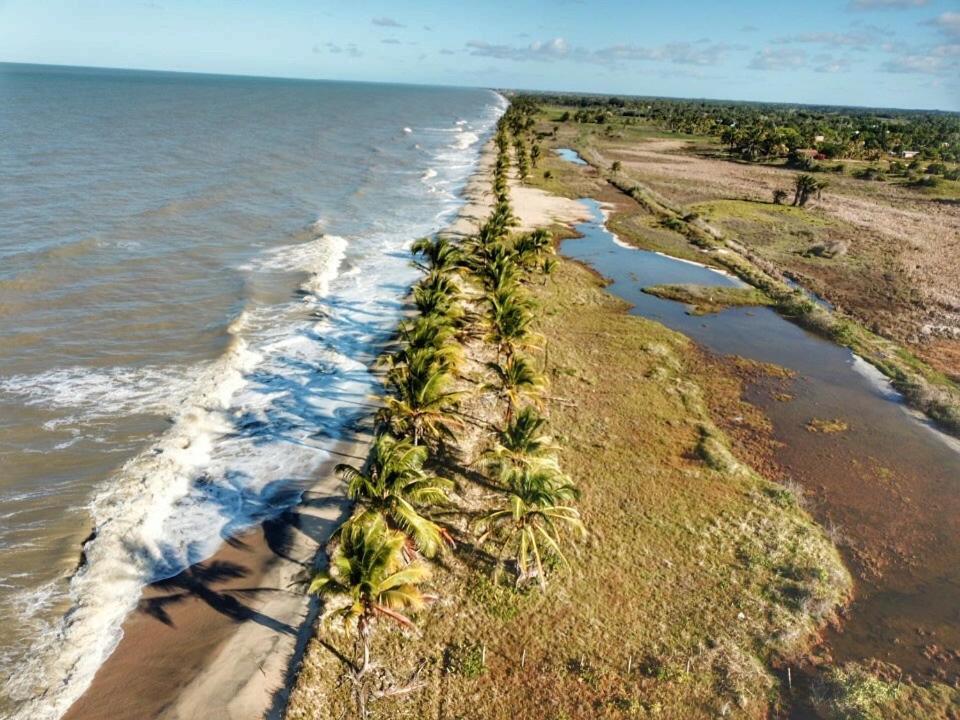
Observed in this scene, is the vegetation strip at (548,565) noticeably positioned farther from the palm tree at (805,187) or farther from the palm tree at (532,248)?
the palm tree at (805,187)

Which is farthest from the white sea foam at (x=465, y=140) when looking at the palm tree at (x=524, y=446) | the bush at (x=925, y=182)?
the palm tree at (x=524, y=446)

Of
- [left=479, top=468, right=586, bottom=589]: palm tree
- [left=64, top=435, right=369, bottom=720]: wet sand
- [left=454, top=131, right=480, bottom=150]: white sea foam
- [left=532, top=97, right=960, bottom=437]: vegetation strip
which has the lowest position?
[left=64, top=435, right=369, bottom=720]: wet sand

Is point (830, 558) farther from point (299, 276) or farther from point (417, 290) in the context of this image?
point (299, 276)

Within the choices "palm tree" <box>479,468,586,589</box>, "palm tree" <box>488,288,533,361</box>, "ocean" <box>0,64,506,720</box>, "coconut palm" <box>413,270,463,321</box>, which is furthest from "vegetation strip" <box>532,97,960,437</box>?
"ocean" <box>0,64,506,720</box>

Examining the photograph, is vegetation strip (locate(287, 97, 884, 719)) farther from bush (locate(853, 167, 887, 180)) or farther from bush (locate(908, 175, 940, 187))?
bush (locate(853, 167, 887, 180))

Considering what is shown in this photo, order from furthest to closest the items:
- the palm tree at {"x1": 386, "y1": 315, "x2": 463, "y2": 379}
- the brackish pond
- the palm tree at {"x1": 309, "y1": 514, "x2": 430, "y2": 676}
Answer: the palm tree at {"x1": 386, "y1": 315, "x2": 463, "y2": 379} < the brackish pond < the palm tree at {"x1": 309, "y1": 514, "x2": 430, "y2": 676}

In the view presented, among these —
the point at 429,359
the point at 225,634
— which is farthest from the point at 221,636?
the point at 429,359
